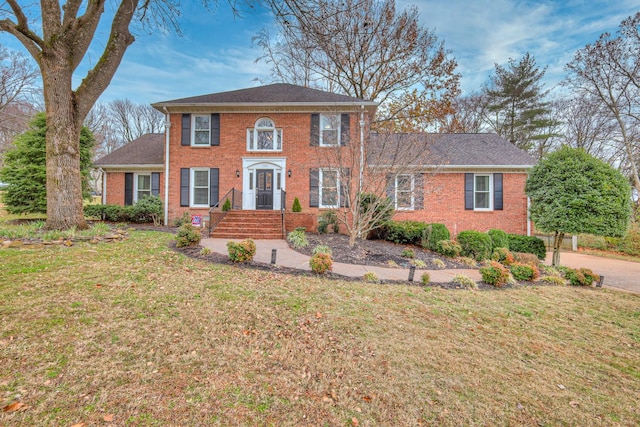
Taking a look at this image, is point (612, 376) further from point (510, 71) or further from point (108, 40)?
point (510, 71)

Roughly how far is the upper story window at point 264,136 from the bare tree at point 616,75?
18.3m

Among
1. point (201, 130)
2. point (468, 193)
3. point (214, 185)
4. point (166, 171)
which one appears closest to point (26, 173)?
point (166, 171)

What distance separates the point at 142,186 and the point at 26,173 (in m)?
4.12

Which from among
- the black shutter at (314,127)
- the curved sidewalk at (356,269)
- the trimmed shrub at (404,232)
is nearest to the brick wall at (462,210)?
the trimmed shrub at (404,232)

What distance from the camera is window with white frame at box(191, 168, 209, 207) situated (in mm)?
13180

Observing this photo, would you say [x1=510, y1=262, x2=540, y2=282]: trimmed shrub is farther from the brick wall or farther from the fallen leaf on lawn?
the fallen leaf on lawn

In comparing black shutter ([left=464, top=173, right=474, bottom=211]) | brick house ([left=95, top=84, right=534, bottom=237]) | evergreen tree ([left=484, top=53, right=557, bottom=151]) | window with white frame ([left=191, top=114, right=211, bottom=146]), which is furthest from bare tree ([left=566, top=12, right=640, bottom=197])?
window with white frame ([left=191, top=114, right=211, bottom=146])

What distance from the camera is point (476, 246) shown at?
→ 8922 millimetres

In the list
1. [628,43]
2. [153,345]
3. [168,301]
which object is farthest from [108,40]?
[628,43]

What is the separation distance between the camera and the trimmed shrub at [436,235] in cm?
949

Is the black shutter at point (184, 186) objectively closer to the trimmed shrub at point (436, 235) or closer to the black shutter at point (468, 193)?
the trimmed shrub at point (436, 235)

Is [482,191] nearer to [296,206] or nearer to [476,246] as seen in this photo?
[476,246]

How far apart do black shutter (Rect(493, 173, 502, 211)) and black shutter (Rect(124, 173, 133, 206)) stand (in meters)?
18.2

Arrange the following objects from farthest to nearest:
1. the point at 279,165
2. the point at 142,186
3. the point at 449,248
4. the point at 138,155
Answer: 1. the point at 138,155
2. the point at 142,186
3. the point at 279,165
4. the point at 449,248
